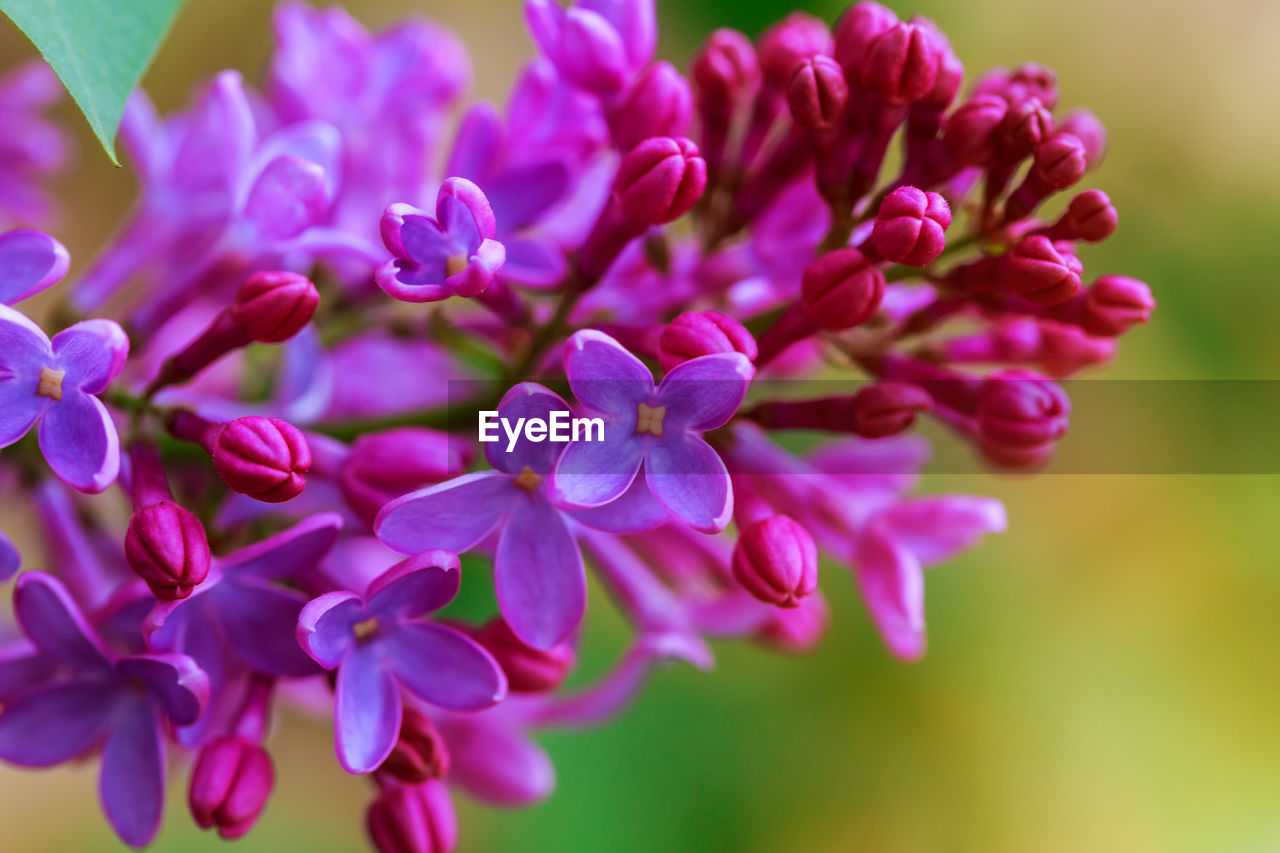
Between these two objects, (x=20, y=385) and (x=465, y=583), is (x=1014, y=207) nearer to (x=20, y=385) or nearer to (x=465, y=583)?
(x=20, y=385)

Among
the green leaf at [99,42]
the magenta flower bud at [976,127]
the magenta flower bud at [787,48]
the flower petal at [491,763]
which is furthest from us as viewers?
the flower petal at [491,763]

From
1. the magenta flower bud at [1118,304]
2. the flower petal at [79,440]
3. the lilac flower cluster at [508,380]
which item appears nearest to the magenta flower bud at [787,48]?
the lilac flower cluster at [508,380]

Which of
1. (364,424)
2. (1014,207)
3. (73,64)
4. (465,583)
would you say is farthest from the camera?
(465,583)

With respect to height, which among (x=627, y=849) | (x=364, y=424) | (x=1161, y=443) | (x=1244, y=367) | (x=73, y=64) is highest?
(x=73, y=64)

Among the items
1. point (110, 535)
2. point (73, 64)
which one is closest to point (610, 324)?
point (73, 64)

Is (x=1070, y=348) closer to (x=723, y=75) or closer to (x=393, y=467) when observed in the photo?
(x=723, y=75)

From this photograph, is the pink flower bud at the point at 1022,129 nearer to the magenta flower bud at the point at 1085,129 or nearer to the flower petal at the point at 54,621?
the magenta flower bud at the point at 1085,129
